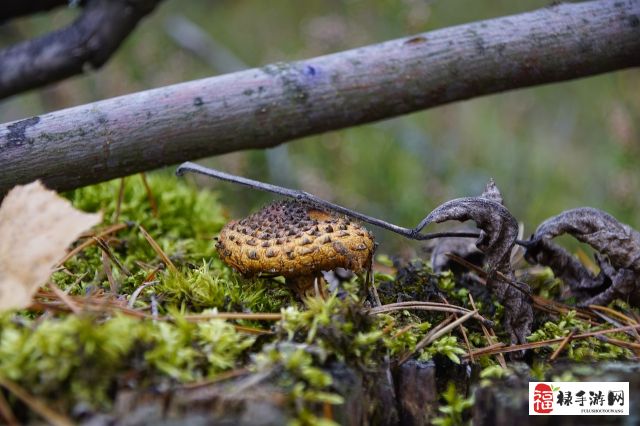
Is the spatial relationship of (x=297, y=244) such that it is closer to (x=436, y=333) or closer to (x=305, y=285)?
(x=305, y=285)

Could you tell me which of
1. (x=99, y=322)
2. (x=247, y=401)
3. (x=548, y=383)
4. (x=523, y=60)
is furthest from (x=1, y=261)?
(x=523, y=60)

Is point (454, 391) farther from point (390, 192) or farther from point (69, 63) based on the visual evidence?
point (390, 192)

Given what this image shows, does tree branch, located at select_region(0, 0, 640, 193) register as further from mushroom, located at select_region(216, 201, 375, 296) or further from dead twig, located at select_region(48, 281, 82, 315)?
dead twig, located at select_region(48, 281, 82, 315)

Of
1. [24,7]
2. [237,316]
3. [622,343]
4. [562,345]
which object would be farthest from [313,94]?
[24,7]

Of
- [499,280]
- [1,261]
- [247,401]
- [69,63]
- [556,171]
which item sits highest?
[69,63]

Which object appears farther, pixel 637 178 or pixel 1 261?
pixel 637 178
